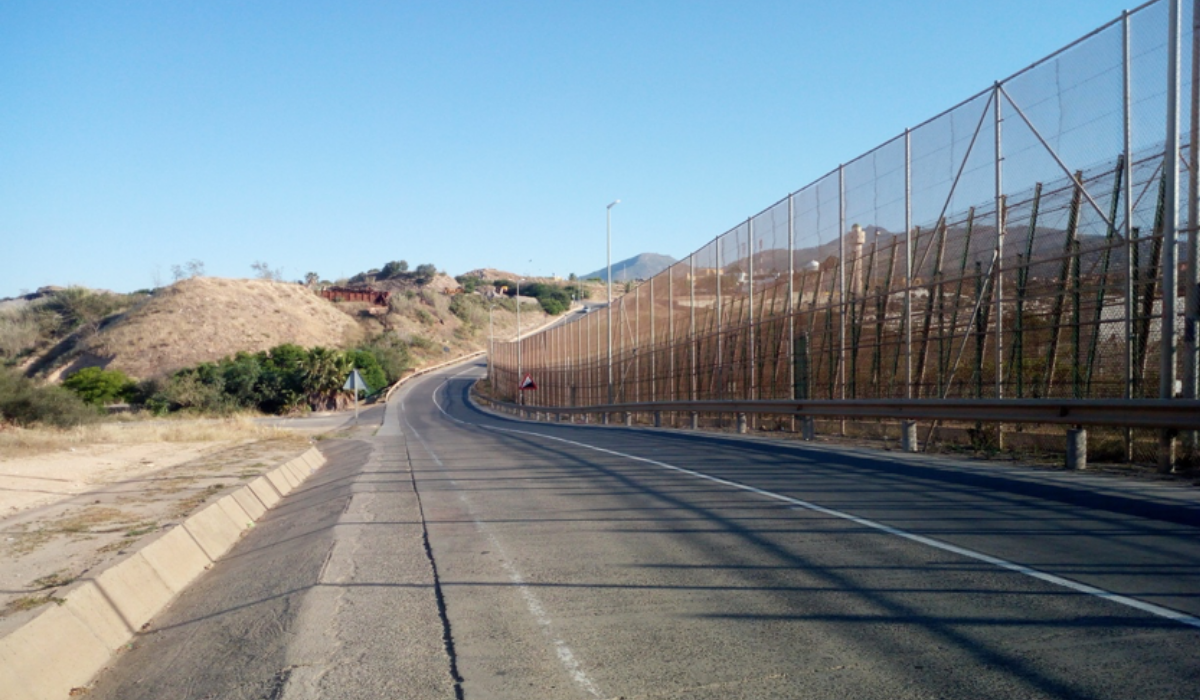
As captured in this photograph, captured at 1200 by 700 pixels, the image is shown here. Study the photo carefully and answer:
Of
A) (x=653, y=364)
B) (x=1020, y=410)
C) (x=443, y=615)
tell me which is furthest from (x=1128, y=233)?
(x=653, y=364)

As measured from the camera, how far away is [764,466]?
15125 millimetres

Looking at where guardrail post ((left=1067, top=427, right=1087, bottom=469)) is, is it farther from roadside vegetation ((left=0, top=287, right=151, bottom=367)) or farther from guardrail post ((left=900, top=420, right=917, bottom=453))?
roadside vegetation ((left=0, top=287, right=151, bottom=367))

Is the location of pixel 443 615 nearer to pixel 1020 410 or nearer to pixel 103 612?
pixel 103 612

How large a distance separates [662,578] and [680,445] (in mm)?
13670

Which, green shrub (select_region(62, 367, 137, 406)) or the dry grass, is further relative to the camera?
green shrub (select_region(62, 367, 137, 406))

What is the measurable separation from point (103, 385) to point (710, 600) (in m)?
81.7

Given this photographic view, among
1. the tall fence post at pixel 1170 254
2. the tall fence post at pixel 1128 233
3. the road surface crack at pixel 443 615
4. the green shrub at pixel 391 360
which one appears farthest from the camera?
the green shrub at pixel 391 360

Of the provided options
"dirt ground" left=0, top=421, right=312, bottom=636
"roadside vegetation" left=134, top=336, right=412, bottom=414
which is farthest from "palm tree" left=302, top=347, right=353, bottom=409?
"dirt ground" left=0, top=421, right=312, bottom=636

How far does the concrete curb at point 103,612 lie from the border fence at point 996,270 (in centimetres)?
1140

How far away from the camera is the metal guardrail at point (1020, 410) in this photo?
37.0 feet

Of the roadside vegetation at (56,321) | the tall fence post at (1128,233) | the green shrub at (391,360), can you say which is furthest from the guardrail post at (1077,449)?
the roadside vegetation at (56,321)

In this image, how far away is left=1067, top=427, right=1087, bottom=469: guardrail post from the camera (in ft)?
42.8

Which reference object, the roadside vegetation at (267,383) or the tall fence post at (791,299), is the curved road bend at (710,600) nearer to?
the tall fence post at (791,299)

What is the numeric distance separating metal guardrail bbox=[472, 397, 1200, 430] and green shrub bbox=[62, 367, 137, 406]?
67975 millimetres
